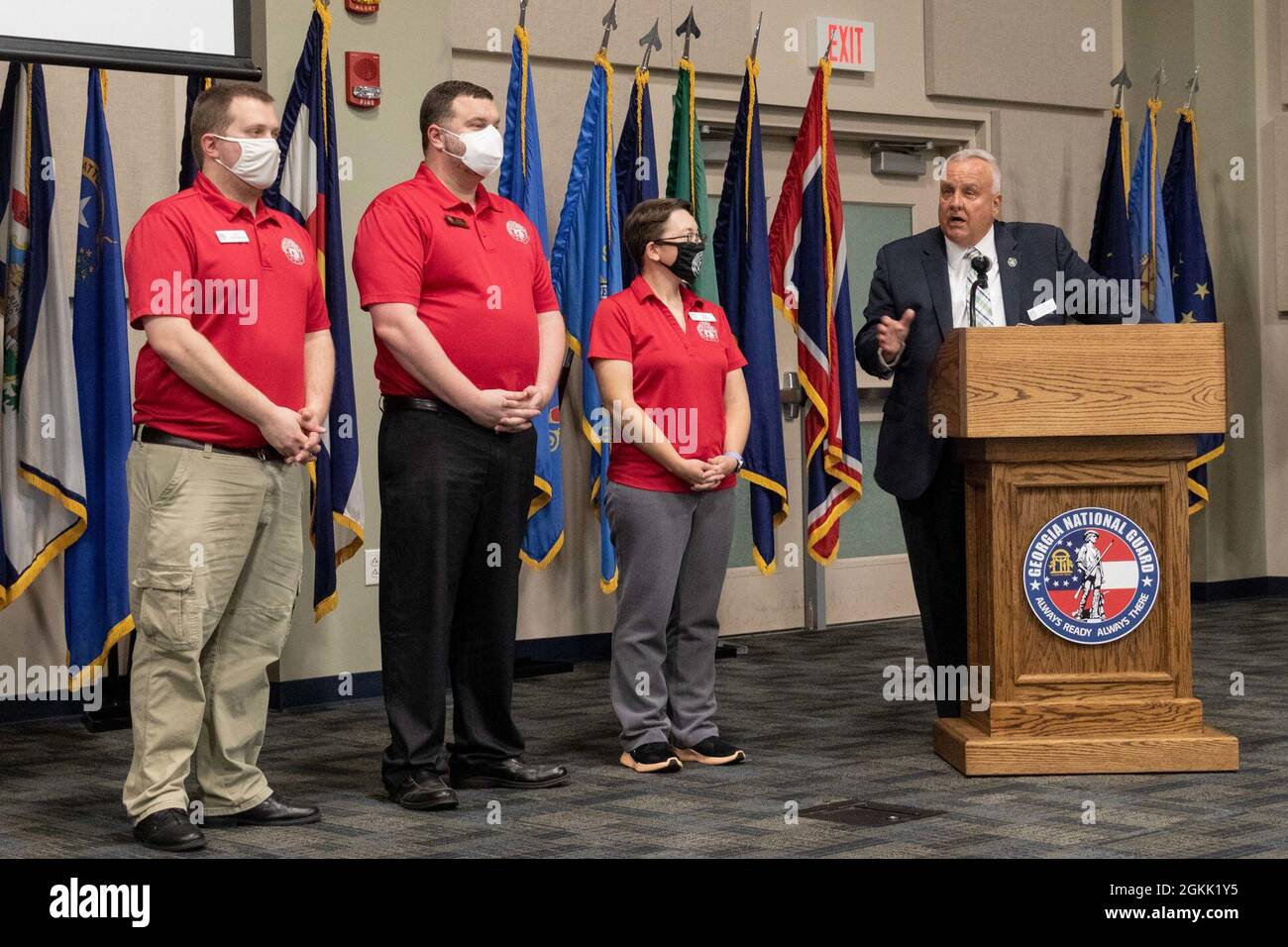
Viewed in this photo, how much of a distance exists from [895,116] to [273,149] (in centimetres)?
455

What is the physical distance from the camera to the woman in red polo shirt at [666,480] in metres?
4.02

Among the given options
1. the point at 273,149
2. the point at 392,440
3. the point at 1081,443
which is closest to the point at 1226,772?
the point at 1081,443

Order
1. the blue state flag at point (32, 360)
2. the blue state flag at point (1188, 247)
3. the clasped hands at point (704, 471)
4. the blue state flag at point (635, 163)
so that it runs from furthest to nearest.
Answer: the blue state flag at point (1188, 247)
the blue state flag at point (635, 163)
the blue state flag at point (32, 360)
the clasped hands at point (704, 471)

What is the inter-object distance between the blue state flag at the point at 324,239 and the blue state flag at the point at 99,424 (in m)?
0.57

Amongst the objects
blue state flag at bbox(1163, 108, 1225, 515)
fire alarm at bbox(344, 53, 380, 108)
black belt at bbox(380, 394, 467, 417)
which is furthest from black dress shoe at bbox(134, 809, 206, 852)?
blue state flag at bbox(1163, 108, 1225, 515)

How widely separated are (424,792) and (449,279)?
1.16 meters

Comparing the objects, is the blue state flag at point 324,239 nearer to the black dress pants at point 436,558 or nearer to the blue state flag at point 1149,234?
the black dress pants at point 436,558

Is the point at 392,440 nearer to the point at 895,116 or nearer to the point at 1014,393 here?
the point at 1014,393

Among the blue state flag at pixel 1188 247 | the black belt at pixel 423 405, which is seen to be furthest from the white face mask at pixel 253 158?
the blue state flag at pixel 1188 247

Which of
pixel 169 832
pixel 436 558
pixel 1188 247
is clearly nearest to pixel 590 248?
pixel 436 558

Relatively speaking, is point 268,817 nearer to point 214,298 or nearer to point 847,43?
point 214,298

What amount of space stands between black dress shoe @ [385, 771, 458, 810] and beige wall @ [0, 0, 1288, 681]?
71.3 inches

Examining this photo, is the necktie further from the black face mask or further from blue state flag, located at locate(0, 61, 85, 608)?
blue state flag, located at locate(0, 61, 85, 608)

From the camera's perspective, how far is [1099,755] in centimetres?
381
